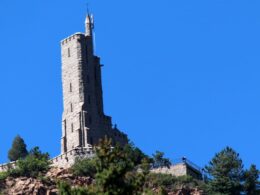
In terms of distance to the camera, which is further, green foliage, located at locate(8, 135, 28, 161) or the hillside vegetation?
green foliage, located at locate(8, 135, 28, 161)

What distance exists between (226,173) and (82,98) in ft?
62.6

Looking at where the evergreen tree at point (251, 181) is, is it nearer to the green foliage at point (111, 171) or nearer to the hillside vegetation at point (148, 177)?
the hillside vegetation at point (148, 177)

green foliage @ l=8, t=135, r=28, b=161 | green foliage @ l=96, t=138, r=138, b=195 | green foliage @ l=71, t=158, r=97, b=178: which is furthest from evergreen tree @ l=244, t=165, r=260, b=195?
green foliage @ l=96, t=138, r=138, b=195

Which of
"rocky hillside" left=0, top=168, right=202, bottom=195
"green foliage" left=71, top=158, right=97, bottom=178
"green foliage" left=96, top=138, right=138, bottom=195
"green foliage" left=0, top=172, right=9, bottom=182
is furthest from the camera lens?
"green foliage" left=71, top=158, right=97, bottom=178

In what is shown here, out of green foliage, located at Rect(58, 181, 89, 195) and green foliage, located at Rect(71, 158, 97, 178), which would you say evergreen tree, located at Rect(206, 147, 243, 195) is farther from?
green foliage, located at Rect(58, 181, 89, 195)

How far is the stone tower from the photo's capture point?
307ft

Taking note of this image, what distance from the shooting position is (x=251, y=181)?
8012cm

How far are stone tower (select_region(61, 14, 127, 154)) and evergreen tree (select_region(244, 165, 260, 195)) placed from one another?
16.1 metres

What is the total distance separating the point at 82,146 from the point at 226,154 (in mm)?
15505

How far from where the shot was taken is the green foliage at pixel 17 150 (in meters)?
96.5

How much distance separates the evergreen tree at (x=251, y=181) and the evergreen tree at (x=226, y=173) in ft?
1.35

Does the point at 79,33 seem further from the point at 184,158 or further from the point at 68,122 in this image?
the point at 184,158

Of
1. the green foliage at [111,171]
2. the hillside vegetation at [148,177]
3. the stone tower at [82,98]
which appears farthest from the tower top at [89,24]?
the green foliage at [111,171]

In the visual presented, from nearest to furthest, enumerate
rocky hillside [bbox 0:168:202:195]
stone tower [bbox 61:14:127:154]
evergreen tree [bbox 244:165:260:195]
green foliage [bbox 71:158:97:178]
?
1. rocky hillside [bbox 0:168:202:195]
2. evergreen tree [bbox 244:165:260:195]
3. green foliage [bbox 71:158:97:178]
4. stone tower [bbox 61:14:127:154]
